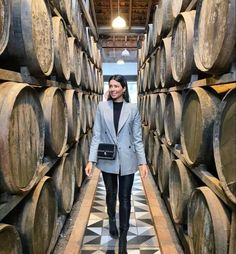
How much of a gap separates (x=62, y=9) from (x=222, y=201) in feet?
10.1

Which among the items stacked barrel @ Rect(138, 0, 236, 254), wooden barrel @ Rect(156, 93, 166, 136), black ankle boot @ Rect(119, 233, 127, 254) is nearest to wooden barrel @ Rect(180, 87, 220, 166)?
stacked barrel @ Rect(138, 0, 236, 254)

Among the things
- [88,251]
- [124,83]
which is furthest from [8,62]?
[88,251]

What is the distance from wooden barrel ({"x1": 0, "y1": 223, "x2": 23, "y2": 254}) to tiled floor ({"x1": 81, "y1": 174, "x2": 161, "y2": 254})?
1.61 meters

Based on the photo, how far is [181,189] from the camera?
3.18 m

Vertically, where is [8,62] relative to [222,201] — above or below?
above

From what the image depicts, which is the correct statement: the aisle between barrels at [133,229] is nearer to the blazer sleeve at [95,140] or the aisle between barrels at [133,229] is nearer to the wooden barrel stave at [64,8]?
the blazer sleeve at [95,140]

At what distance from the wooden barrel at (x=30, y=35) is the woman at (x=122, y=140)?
0.82 meters

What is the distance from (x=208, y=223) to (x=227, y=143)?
1.98 feet

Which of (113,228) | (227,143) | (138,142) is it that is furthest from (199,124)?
(113,228)

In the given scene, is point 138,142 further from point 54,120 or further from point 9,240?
point 9,240

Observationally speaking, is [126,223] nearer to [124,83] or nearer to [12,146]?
[124,83]

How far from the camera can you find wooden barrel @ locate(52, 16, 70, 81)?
136 inches

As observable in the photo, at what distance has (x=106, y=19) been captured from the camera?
12.5 meters

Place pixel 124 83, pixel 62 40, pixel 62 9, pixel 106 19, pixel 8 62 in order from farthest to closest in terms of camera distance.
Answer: pixel 106 19, pixel 62 9, pixel 62 40, pixel 124 83, pixel 8 62
